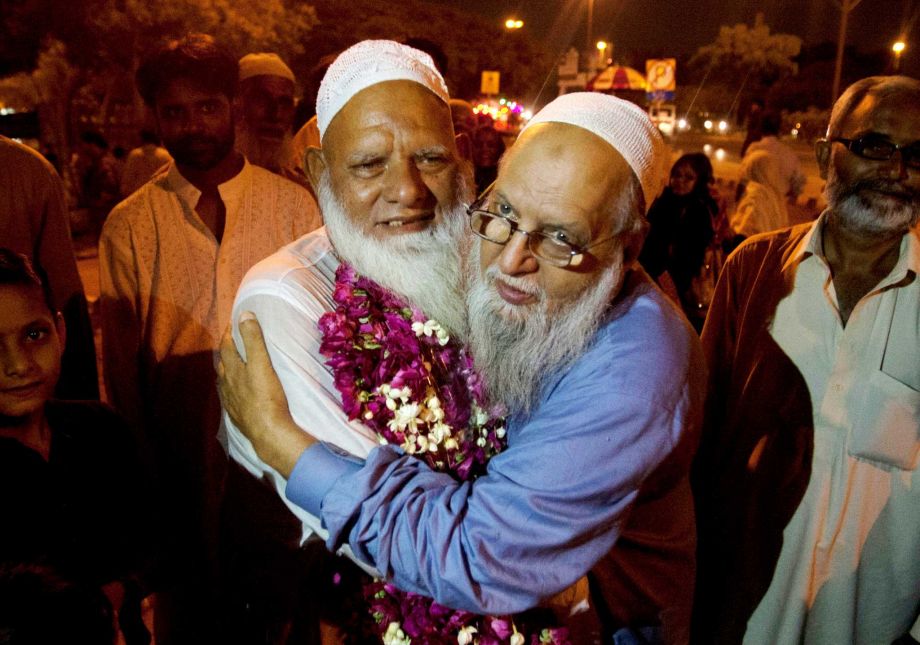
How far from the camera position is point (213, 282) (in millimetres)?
3207

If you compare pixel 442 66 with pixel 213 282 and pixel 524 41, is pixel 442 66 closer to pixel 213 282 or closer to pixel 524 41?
pixel 213 282

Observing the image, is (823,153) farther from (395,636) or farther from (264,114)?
(264,114)

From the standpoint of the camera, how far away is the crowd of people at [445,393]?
5.32 ft

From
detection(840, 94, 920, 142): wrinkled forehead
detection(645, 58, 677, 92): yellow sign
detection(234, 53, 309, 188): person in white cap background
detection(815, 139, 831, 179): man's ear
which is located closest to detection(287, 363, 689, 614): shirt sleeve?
detection(840, 94, 920, 142): wrinkled forehead

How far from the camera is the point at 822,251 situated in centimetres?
280

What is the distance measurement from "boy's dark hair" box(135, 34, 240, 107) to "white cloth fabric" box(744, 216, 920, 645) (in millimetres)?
2801

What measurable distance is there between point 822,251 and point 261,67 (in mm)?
4021

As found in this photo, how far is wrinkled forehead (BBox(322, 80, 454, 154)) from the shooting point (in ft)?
7.00

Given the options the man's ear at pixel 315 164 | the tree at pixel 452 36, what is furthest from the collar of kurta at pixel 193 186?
the tree at pixel 452 36

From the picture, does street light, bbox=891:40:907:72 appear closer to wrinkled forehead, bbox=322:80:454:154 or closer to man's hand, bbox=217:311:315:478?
wrinkled forehead, bbox=322:80:454:154

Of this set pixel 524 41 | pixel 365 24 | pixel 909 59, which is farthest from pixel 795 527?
Result: pixel 524 41

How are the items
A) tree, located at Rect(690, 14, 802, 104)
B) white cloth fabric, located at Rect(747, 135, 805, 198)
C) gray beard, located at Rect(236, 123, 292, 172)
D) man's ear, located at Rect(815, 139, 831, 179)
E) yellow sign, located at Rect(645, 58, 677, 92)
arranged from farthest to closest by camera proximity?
tree, located at Rect(690, 14, 802, 104), yellow sign, located at Rect(645, 58, 677, 92), white cloth fabric, located at Rect(747, 135, 805, 198), gray beard, located at Rect(236, 123, 292, 172), man's ear, located at Rect(815, 139, 831, 179)

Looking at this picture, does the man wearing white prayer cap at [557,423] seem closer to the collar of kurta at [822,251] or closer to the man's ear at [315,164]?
the man's ear at [315,164]

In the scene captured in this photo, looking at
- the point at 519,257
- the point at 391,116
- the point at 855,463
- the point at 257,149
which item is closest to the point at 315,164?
the point at 391,116
